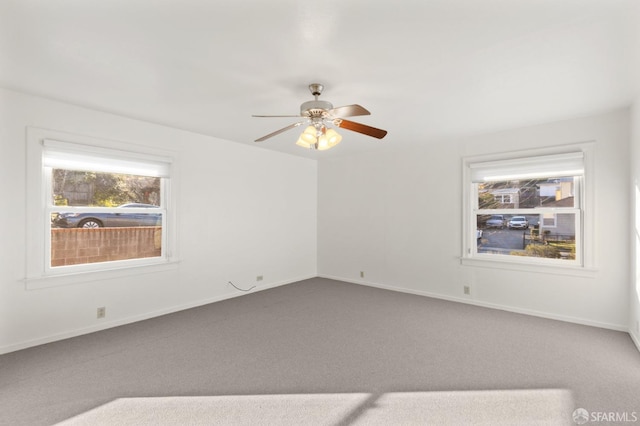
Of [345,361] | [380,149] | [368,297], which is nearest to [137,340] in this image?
[345,361]

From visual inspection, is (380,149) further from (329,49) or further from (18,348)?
(18,348)

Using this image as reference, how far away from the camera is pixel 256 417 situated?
1.99 m

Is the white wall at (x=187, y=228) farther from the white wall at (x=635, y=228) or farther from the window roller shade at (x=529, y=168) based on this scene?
the white wall at (x=635, y=228)

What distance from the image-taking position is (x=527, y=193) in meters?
4.10

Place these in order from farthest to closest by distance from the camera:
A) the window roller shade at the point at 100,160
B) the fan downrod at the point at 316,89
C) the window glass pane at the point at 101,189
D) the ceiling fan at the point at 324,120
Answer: the window glass pane at the point at 101,189, the window roller shade at the point at 100,160, the fan downrod at the point at 316,89, the ceiling fan at the point at 324,120

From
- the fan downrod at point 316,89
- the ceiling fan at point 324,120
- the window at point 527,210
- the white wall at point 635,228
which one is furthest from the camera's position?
the window at point 527,210

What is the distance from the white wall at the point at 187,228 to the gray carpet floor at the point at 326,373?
329 mm

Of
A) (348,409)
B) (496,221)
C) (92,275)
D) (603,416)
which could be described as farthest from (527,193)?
(92,275)

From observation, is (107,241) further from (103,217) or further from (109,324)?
(109,324)

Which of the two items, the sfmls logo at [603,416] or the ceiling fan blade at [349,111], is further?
the ceiling fan blade at [349,111]

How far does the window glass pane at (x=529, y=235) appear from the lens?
12.6ft

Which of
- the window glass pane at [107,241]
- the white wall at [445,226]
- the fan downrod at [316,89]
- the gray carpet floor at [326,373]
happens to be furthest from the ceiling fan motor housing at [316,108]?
the window glass pane at [107,241]

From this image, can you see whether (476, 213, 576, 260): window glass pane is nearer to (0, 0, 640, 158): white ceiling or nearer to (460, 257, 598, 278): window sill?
(460, 257, 598, 278): window sill

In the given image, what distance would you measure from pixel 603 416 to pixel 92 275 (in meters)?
4.55
